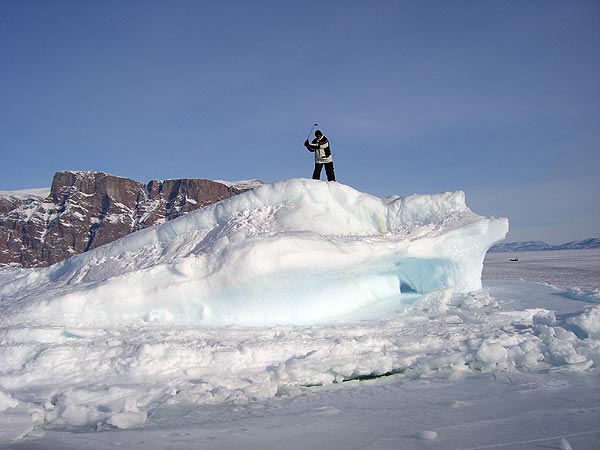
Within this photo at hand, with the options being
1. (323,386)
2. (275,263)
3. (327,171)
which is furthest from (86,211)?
(323,386)

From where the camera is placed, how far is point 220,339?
551cm

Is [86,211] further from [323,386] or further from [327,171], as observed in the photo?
[323,386]

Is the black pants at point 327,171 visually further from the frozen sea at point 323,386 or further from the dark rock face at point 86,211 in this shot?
the dark rock face at point 86,211

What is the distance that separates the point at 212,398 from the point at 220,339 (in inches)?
57.7

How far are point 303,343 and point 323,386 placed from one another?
821 mm

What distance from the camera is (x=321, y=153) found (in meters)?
10.1

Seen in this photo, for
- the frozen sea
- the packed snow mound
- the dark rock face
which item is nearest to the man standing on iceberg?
the packed snow mound

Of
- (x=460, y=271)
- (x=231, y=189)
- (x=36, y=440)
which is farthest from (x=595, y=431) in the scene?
(x=231, y=189)

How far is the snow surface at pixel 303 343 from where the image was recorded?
11.1 feet

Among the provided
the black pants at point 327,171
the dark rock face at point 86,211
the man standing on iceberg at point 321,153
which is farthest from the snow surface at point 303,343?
the dark rock face at point 86,211

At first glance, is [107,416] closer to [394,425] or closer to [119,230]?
[394,425]

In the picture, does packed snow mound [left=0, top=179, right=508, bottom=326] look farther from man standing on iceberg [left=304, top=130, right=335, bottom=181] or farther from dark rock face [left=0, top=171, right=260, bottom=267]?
dark rock face [left=0, top=171, right=260, bottom=267]

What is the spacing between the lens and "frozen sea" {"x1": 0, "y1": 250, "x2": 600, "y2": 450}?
3184 millimetres

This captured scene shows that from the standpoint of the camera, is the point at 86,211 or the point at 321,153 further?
the point at 86,211
